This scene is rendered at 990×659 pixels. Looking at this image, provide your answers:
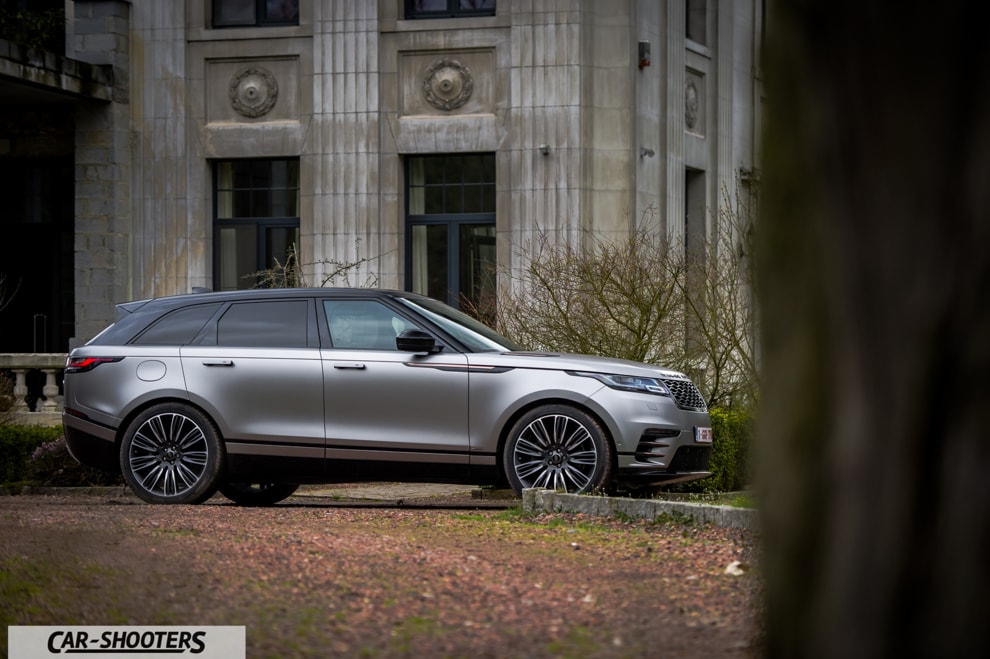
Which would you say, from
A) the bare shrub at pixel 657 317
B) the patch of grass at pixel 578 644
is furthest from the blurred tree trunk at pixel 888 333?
the bare shrub at pixel 657 317

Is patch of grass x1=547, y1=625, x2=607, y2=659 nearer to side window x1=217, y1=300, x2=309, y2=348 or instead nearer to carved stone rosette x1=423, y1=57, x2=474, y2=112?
side window x1=217, y1=300, x2=309, y2=348

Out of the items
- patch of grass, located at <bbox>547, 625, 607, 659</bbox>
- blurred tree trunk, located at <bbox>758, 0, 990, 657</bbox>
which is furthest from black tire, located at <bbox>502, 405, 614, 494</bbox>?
blurred tree trunk, located at <bbox>758, 0, 990, 657</bbox>

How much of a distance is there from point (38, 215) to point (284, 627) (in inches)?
780

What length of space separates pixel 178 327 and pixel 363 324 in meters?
1.57

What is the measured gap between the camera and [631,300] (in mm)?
14984

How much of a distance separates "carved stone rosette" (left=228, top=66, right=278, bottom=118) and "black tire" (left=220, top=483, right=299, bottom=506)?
1063 cm

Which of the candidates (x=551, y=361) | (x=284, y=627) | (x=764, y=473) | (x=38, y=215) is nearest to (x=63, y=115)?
(x=38, y=215)

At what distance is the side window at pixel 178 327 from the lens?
12.0 meters

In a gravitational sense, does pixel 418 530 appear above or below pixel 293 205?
→ below

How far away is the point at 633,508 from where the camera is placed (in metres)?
9.80

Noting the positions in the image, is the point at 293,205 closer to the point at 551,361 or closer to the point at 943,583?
the point at 551,361

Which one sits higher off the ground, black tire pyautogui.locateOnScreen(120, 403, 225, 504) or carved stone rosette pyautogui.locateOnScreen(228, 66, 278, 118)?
carved stone rosette pyautogui.locateOnScreen(228, 66, 278, 118)

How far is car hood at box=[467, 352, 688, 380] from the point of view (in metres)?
11.0

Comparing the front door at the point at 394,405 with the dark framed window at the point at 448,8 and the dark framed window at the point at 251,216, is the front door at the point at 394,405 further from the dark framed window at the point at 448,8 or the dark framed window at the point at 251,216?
the dark framed window at the point at 251,216
